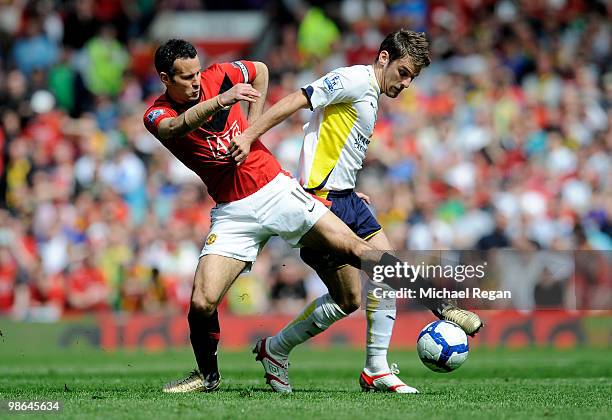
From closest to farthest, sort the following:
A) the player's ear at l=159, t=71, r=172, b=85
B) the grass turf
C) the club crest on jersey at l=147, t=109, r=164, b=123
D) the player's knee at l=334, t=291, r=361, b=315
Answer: the grass turf, the club crest on jersey at l=147, t=109, r=164, b=123, the player's ear at l=159, t=71, r=172, b=85, the player's knee at l=334, t=291, r=361, b=315

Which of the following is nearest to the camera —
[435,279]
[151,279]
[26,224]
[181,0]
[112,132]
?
[435,279]

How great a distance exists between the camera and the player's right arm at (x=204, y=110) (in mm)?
8328

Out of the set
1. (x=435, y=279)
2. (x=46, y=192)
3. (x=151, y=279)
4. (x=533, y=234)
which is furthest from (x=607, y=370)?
(x=46, y=192)

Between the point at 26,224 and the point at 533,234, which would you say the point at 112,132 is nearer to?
the point at 26,224

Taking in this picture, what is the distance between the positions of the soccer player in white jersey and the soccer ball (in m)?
0.45

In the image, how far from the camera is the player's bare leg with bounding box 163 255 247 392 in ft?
29.6

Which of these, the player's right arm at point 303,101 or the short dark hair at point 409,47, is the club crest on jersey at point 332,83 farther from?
the short dark hair at point 409,47

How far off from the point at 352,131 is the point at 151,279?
7.98m

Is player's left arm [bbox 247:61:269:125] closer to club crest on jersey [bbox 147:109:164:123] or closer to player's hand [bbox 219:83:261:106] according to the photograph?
club crest on jersey [bbox 147:109:164:123]

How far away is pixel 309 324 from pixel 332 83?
2009mm

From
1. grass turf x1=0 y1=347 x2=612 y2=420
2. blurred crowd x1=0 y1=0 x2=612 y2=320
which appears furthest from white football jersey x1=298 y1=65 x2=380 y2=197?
blurred crowd x1=0 y1=0 x2=612 y2=320

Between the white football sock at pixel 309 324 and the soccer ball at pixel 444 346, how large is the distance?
0.84 meters

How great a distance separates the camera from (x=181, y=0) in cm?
2358

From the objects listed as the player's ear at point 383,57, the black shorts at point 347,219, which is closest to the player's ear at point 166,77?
the black shorts at point 347,219
